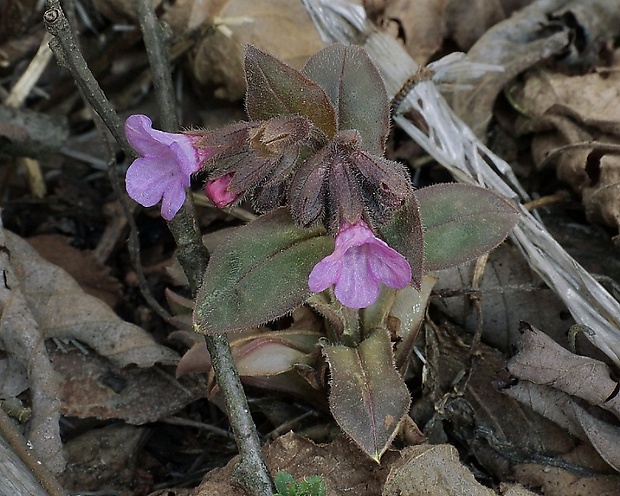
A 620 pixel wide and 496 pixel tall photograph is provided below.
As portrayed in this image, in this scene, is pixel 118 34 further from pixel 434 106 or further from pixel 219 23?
pixel 434 106

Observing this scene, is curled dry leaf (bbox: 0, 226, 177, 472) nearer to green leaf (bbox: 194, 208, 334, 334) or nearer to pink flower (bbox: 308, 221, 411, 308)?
green leaf (bbox: 194, 208, 334, 334)

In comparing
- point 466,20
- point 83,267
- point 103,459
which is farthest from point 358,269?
point 466,20

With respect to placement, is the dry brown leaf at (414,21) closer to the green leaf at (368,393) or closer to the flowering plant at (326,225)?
the flowering plant at (326,225)

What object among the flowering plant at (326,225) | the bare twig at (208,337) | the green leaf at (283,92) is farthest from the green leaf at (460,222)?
the bare twig at (208,337)

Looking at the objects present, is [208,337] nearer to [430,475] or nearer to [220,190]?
[220,190]

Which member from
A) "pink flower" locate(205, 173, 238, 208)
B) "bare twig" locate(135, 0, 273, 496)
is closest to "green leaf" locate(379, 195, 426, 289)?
"pink flower" locate(205, 173, 238, 208)
